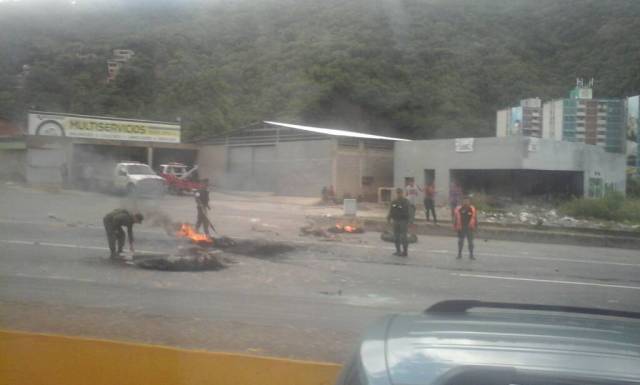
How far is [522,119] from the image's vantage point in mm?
14328

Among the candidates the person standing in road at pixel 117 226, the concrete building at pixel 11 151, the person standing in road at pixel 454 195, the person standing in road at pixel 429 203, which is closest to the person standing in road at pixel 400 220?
the person standing in road at pixel 429 203

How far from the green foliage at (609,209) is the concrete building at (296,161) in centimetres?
612

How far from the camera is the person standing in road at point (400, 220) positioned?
13.2 metres

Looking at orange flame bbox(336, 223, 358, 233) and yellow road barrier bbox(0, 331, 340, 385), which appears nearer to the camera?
yellow road barrier bbox(0, 331, 340, 385)

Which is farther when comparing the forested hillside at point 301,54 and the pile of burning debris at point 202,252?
the forested hillside at point 301,54

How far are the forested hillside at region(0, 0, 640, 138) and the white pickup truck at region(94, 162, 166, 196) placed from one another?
129cm

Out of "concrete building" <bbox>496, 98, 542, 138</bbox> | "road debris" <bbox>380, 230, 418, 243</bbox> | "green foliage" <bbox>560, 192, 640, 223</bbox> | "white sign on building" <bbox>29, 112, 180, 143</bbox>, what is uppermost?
"concrete building" <bbox>496, 98, 542, 138</bbox>

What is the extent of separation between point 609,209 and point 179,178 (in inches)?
429

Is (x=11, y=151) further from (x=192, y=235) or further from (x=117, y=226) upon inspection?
(x=192, y=235)

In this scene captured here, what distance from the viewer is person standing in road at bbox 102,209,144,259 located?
39.1 feet

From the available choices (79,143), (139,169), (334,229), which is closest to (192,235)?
(139,169)

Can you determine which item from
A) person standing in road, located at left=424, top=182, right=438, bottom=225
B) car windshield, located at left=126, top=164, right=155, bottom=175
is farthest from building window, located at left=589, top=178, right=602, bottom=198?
car windshield, located at left=126, top=164, right=155, bottom=175

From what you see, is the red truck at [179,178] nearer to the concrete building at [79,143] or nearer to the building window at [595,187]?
the concrete building at [79,143]

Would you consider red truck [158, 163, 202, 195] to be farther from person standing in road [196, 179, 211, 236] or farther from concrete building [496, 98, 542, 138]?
concrete building [496, 98, 542, 138]
